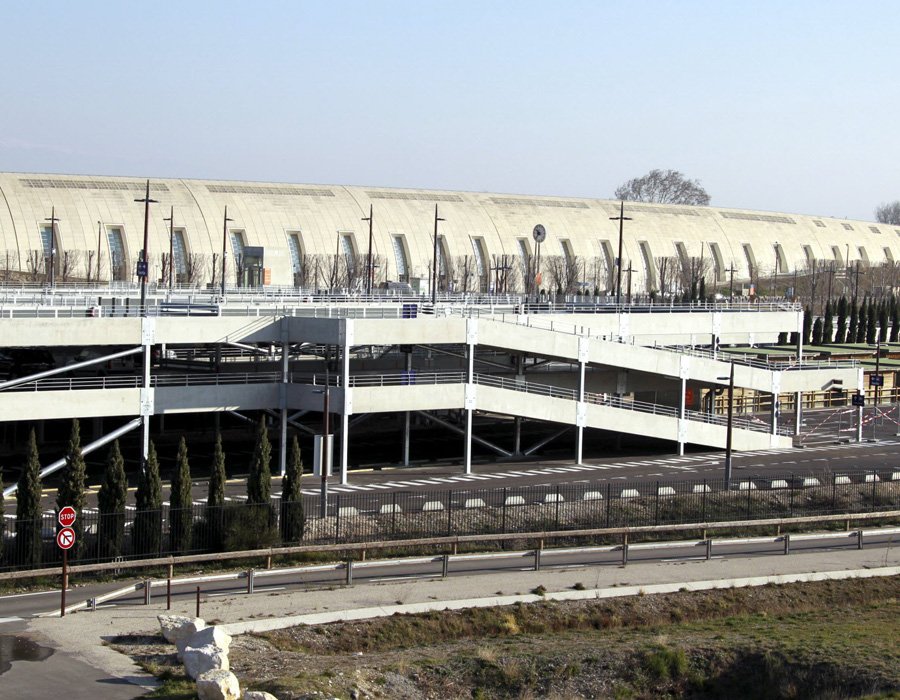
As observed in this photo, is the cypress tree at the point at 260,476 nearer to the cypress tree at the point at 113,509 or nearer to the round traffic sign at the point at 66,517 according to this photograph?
the cypress tree at the point at 113,509

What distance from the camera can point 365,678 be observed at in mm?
21750

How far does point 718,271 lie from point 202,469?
109 meters

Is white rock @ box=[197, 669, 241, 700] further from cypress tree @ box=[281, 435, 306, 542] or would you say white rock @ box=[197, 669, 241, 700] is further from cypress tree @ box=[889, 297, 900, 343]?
cypress tree @ box=[889, 297, 900, 343]

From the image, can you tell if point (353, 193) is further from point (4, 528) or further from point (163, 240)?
point (4, 528)

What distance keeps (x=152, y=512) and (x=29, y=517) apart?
9.62 feet

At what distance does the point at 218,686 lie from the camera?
19203mm

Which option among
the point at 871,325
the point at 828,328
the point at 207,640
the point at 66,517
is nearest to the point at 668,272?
the point at 871,325

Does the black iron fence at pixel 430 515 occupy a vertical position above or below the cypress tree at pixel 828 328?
below

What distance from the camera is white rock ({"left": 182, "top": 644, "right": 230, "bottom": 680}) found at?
2078cm

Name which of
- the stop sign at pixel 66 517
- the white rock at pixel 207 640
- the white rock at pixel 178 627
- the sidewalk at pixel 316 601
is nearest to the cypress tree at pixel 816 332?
the sidewalk at pixel 316 601

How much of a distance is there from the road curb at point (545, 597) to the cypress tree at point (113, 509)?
803 centimetres

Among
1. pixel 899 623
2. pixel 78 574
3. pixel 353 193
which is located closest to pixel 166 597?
pixel 78 574

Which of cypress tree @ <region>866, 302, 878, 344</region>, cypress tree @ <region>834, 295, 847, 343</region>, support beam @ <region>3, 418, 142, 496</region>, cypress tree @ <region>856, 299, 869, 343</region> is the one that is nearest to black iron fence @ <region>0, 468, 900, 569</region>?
support beam @ <region>3, 418, 142, 496</region>

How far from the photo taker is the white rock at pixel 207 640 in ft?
69.6
